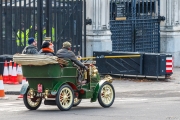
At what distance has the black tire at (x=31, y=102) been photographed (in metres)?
15.2

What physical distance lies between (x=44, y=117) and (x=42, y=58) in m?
1.61

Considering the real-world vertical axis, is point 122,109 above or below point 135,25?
below

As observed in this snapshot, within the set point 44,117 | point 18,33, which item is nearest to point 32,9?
point 18,33

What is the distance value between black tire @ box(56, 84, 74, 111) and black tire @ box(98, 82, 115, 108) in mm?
834

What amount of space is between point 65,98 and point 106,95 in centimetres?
130

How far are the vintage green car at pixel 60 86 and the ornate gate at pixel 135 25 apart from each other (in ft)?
44.6

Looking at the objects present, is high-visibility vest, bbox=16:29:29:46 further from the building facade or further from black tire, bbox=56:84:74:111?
black tire, bbox=56:84:74:111

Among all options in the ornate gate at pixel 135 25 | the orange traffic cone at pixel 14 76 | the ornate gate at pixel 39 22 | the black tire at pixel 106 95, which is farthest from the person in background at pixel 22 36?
the black tire at pixel 106 95

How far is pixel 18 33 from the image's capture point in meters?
24.5

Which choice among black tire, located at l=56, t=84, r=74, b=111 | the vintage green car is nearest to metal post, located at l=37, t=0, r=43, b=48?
the vintage green car

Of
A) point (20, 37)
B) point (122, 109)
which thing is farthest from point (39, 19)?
point (122, 109)

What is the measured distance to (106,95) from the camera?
15703mm

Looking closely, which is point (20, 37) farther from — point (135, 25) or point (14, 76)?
point (135, 25)

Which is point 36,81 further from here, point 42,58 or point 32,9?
point 32,9
